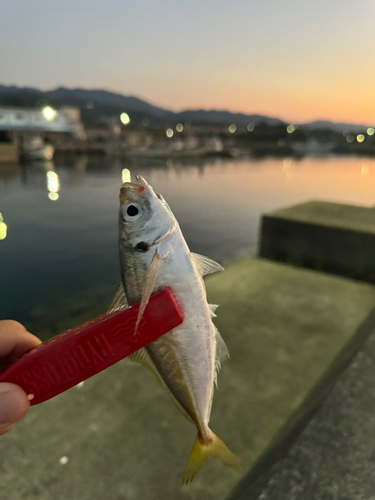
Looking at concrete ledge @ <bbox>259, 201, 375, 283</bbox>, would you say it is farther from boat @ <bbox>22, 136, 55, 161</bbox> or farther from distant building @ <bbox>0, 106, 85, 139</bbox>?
boat @ <bbox>22, 136, 55, 161</bbox>

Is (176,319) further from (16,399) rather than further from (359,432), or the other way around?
(359,432)

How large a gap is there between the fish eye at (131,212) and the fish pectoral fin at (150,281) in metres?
0.17

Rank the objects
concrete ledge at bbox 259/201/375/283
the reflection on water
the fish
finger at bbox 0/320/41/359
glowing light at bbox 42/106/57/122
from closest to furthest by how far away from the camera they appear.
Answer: the fish → finger at bbox 0/320/41/359 → concrete ledge at bbox 259/201/375/283 → the reflection on water → glowing light at bbox 42/106/57/122

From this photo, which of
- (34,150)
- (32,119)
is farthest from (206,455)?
(34,150)

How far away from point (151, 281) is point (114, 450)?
7.85ft

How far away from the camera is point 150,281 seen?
43.2 inches

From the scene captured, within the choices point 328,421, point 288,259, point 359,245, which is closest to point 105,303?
point 288,259

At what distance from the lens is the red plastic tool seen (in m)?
1.05

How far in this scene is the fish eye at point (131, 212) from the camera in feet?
4.03

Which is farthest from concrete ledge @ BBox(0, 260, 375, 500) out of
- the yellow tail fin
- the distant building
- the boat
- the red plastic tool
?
the boat

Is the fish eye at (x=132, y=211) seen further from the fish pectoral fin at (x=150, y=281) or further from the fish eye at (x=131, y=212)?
the fish pectoral fin at (x=150, y=281)

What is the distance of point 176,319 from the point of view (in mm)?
1146

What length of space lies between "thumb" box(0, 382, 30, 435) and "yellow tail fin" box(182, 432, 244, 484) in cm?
80

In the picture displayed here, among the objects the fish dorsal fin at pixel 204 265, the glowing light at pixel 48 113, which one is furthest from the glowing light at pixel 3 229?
the glowing light at pixel 48 113
